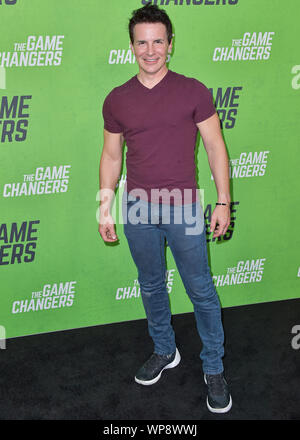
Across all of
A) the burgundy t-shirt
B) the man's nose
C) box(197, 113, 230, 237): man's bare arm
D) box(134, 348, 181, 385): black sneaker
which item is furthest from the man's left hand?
box(134, 348, 181, 385): black sneaker

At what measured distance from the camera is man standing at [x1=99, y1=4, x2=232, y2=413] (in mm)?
1850

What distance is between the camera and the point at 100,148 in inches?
101

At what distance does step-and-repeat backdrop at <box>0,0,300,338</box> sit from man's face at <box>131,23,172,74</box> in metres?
0.63

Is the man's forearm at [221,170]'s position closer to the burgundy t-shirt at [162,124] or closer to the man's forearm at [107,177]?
the burgundy t-shirt at [162,124]

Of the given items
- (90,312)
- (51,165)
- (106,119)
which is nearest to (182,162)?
(106,119)

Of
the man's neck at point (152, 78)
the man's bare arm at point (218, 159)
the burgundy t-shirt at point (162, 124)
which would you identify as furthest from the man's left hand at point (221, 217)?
the man's neck at point (152, 78)

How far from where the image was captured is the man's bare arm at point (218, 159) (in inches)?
75.2

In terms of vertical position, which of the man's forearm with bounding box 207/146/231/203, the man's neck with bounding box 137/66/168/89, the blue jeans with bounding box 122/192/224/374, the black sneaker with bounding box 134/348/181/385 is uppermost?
the man's neck with bounding box 137/66/168/89

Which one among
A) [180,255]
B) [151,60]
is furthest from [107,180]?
[151,60]

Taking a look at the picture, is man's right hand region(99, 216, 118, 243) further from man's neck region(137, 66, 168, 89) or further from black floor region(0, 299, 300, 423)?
black floor region(0, 299, 300, 423)

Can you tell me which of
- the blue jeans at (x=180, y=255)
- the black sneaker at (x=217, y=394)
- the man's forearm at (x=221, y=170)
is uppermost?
the man's forearm at (x=221, y=170)

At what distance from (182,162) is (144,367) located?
110 cm

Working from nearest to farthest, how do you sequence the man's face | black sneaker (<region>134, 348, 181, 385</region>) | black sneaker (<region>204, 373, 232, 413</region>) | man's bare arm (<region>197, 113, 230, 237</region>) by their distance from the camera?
the man's face < man's bare arm (<region>197, 113, 230, 237</region>) < black sneaker (<region>204, 373, 232, 413</region>) < black sneaker (<region>134, 348, 181, 385</region>)

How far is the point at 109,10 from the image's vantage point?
2352 mm
